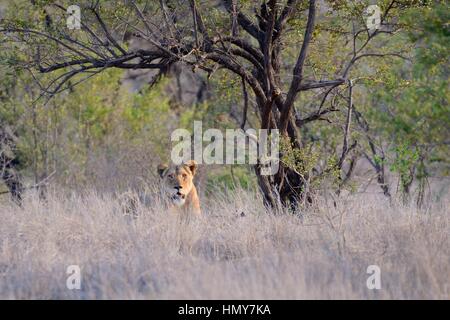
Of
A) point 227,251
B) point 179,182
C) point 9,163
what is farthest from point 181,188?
point 9,163

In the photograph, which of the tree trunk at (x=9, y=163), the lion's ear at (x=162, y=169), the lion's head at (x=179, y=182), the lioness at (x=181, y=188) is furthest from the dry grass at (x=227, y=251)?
the tree trunk at (x=9, y=163)

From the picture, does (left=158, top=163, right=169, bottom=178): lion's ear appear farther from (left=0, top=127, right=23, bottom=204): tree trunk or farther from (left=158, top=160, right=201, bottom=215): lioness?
(left=0, top=127, right=23, bottom=204): tree trunk

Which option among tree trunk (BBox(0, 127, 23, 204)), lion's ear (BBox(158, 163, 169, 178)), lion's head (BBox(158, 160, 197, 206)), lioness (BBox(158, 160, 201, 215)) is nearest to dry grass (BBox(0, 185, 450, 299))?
lioness (BBox(158, 160, 201, 215))

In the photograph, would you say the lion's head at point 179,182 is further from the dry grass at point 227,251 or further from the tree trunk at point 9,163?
the tree trunk at point 9,163

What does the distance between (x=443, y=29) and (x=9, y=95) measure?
1093 centimetres

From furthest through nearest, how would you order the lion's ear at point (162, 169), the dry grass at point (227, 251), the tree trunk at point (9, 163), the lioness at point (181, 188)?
the tree trunk at point (9, 163) → the lion's ear at point (162, 169) → the lioness at point (181, 188) → the dry grass at point (227, 251)

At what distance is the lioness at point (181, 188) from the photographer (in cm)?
1080

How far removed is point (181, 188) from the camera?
10812 mm

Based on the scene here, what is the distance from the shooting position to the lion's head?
10.8 metres

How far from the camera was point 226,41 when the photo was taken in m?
11.3

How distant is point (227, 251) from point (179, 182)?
6.87 ft

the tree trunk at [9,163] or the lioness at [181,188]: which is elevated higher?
the tree trunk at [9,163]

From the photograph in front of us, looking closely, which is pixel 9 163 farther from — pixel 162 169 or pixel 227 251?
pixel 227 251

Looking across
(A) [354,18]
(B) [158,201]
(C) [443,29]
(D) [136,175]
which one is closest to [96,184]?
(D) [136,175]
